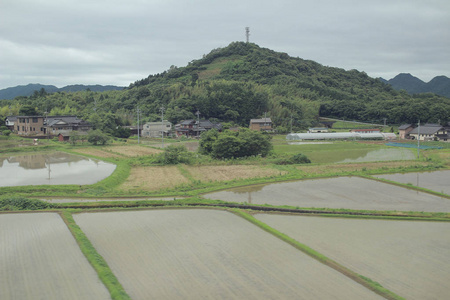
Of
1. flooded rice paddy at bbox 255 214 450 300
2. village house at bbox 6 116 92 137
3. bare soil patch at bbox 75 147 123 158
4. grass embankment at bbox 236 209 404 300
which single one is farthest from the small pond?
village house at bbox 6 116 92 137

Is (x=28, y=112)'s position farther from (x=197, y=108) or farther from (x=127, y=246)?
(x=127, y=246)

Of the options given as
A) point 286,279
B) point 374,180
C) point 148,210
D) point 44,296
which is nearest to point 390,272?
point 286,279

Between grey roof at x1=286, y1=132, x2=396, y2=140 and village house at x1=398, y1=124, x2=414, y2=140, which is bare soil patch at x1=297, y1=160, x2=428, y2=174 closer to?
grey roof at x1=286, y1=132, x2=396, y2=140

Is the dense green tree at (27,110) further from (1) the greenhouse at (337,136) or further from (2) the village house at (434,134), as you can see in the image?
(2) the village house at (434,134)

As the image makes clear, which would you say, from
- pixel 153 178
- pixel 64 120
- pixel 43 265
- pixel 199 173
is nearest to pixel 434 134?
pixel 199 173

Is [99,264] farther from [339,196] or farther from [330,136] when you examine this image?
[330,136]

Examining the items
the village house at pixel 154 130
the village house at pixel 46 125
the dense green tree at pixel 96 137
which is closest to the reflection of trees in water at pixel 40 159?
the dense green tree at pixel 96 137

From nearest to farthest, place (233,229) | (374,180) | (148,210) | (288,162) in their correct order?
1. (233,229)
2. (148,210)
3. (374,180)
4. (288,162)
